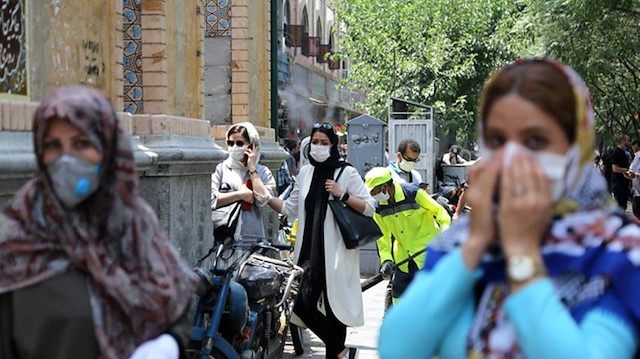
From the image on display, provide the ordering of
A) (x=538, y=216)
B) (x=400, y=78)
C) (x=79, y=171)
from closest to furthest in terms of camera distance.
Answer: (x=538, y=216)
(x=79, y=171)
(x=400, y=78)

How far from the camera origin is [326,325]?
718 centimetres

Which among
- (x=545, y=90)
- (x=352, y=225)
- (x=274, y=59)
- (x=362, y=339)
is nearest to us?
(x=545, y=90)

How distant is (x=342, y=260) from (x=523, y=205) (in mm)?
5194

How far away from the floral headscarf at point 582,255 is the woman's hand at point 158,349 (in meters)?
1.10

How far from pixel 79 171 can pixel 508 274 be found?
1280mm

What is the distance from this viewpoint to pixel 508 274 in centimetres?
199

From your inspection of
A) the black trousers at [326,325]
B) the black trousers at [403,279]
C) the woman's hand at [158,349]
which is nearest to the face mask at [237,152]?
the black trousers at [326,325]

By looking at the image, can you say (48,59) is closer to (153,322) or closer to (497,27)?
(153,322)

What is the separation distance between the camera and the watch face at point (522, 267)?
1.96 metres

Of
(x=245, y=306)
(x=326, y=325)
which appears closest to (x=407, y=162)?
(x=326, y=325)

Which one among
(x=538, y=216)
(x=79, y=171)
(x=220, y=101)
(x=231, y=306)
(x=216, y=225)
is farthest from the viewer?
(x=220, y=101)

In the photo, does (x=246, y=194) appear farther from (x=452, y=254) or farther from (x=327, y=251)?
(x=452, y=254)

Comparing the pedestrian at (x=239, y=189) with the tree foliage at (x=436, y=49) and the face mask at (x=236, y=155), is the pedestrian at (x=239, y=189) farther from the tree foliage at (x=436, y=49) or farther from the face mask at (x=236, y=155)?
the tree foliage at (x=436, y=49)

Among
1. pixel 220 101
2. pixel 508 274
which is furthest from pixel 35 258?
pixel 220 101
